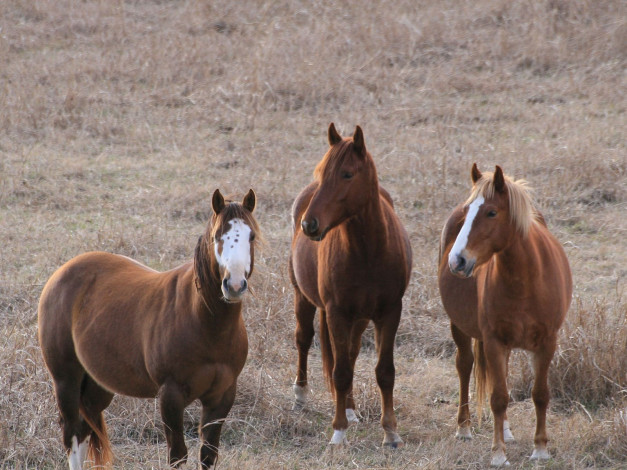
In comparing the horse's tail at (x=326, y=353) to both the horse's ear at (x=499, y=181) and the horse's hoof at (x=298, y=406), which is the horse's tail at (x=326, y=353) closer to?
the horse's hoof at (x=298, y=406)

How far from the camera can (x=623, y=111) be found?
35.6 ft

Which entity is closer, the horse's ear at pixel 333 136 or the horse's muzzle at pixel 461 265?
the horse's muzzle at pixel 461 265

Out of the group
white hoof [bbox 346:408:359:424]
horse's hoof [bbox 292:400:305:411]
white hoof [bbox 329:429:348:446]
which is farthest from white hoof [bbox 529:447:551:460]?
horse's hoof [bbox 292:400:305:411]

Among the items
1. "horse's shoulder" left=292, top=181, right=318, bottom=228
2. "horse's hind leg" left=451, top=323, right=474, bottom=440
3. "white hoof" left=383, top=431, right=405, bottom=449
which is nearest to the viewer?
"white hoof" left=383, top=431, right=405, bottom=449

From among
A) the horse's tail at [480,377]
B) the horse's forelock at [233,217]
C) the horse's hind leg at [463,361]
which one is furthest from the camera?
the horse's hind leg at [463,361]

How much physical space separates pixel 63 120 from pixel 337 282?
7360 mm

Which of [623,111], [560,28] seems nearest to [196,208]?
[623,111]

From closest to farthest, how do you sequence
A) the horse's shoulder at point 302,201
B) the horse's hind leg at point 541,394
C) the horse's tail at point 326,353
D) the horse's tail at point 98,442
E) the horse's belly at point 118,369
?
the horse's belly at point 118,369 → the horse's tail at point 98,442 → the horse's hind leg at point 541,394 → the horse's tail at point 326,353 → the horse's shoulder at point 302,201

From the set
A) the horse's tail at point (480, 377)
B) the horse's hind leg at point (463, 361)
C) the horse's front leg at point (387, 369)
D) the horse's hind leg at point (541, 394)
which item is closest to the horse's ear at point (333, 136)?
the horse's front leg at point (387, 369)

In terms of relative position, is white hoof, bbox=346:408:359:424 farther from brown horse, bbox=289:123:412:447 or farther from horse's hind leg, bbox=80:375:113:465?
horse's hind leg, bbox=80:375:113:465

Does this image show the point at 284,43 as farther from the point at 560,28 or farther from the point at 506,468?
the point at 506,468

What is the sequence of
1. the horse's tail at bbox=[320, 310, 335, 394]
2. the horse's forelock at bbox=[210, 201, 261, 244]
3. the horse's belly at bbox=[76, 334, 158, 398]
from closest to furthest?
the horse's forelock at bbox=[210, 201, 261, 244] → the horse's belly at bbox=[76, 334, 158, 398] → the horse's tail at bbox=[320, 310, 335, 394]

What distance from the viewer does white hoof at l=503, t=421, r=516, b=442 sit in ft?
15.7

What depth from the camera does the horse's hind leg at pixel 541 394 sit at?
4.41 metres
